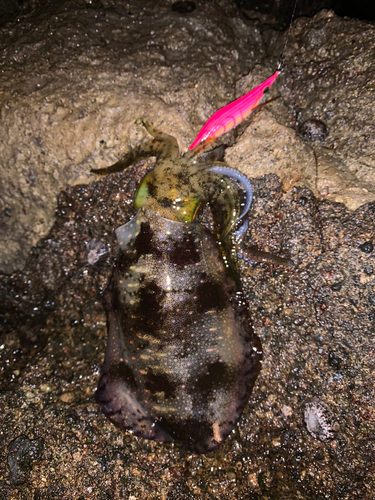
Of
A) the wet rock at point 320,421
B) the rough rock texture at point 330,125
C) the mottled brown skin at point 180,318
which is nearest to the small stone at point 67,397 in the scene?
the mottled brown skin at point 180,318

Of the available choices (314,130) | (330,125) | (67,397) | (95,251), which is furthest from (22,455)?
(330,125)

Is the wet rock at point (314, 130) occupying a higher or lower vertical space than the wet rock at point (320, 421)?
higher

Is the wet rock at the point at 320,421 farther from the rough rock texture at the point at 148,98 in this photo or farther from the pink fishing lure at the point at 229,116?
the pink fishing lure at the point at 229,116

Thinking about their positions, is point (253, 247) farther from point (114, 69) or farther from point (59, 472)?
point (59, 472)

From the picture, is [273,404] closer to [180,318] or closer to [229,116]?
[180,318]

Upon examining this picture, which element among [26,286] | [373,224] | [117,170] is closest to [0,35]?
[117,170]

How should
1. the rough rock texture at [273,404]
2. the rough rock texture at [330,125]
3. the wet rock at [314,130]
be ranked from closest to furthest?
the rough rock texture at [273,404] < the rough rock texture at [330,125] < the wet rock at [314,130]

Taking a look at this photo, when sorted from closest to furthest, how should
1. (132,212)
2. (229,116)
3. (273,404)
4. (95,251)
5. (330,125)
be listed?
1. (273,404)
2. (229,116)
3. (330,125)
4. (132,212)
5. (95,251)
